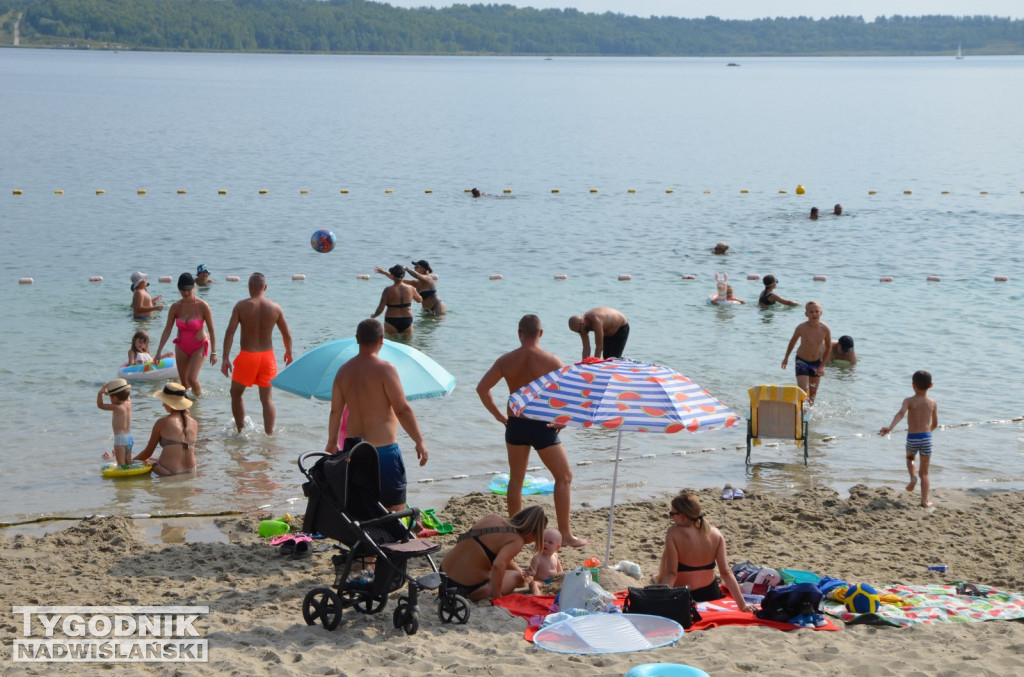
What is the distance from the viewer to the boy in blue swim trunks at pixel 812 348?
490 inches

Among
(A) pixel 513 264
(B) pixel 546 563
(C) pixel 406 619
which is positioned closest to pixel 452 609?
(C) pixel 406 619

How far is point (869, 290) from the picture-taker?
21.0m

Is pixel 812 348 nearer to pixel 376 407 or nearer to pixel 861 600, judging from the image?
pixel 861 600

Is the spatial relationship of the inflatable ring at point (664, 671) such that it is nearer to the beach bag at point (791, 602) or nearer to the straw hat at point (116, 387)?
the beach bag at point (791, 602)

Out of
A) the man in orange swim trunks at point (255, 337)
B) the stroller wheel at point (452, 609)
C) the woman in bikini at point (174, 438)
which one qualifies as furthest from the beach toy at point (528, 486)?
the stroller wheel at point (452, 609)

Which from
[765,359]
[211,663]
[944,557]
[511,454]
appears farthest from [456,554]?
[765,359]

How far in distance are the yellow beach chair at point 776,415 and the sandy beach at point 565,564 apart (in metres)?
1.21

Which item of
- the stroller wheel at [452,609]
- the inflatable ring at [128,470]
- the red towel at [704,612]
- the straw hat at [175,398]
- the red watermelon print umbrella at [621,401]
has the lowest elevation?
the inflatable ring at [128,470]

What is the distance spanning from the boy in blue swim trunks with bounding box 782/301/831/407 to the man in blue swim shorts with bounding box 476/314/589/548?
5322mm

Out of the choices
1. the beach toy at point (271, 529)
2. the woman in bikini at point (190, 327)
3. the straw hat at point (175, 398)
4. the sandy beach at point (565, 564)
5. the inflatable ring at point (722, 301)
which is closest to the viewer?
the sandy beach at point (565, 564)

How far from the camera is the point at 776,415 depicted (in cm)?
1066

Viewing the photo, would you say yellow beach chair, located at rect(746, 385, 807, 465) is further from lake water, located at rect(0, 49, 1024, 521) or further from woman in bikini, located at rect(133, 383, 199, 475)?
woman in bikini, located at rect(133, 383, 199, 475)

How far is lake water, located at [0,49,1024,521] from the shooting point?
10.8m

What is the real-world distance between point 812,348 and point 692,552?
6325mm
